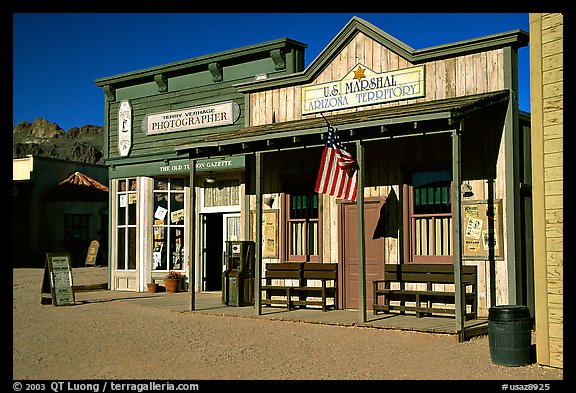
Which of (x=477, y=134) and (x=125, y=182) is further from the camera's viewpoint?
(x=125, y=182)

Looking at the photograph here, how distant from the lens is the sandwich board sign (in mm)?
15758

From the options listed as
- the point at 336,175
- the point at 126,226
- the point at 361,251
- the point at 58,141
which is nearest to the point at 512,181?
the point at 361,251

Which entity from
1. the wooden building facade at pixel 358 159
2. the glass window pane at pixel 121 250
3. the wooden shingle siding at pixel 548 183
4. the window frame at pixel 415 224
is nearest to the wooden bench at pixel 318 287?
the wooden building facade at pixel 358 159

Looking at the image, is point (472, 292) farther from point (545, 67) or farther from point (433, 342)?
point (545, 67)

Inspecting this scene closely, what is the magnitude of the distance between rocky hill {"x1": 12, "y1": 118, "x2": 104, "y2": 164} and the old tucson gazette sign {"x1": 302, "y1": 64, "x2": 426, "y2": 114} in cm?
7080

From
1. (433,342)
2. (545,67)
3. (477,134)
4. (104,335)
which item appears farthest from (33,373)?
(477,134)

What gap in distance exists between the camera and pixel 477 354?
923 centimetres

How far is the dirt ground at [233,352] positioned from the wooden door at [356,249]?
1.92 metres

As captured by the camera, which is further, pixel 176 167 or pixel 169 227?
pixel 169 227

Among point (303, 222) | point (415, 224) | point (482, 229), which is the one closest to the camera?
point (482, 229)

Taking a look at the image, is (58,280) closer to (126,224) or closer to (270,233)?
(126,224)

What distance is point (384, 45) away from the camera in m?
13.4

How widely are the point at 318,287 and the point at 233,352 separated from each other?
14.3ft

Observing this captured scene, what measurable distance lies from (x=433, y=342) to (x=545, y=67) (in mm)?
4179
